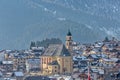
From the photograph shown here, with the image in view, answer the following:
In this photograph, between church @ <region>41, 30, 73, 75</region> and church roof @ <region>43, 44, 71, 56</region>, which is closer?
church @ <region>41, 30, 73, 75</region>

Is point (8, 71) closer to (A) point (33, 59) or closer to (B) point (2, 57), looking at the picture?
(A) point (33, 59)

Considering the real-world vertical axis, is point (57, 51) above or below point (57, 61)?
above

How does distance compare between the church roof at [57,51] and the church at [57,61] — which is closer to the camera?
the church at [57,61]

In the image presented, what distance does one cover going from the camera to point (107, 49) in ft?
546

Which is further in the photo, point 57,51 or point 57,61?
point 57,51

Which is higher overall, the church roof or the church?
the church roof

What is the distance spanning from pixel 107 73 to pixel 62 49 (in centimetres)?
2034

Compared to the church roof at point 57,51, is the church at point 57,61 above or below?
below

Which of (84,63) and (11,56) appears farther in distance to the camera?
(11,56)

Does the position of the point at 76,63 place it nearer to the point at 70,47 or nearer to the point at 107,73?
the point at 70,47

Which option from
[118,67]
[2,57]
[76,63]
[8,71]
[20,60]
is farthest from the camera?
[2,57]

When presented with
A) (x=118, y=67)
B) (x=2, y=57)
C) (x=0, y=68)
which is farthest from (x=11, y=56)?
(x=118, y=67)

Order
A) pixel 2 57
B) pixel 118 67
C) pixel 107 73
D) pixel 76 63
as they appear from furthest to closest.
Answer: pixel 2 57 < pixel 76 63 < pixel 118 67 < pixel 107 73

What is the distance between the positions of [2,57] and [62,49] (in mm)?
31932
